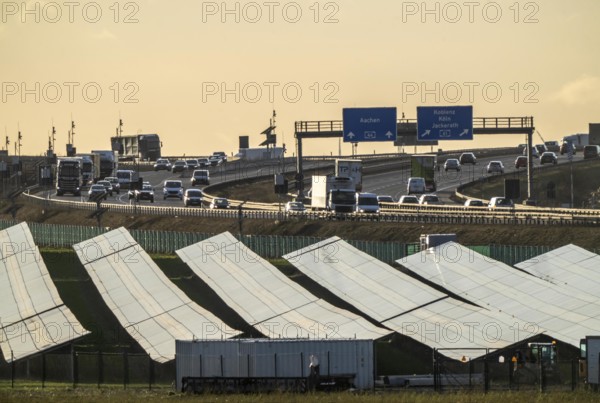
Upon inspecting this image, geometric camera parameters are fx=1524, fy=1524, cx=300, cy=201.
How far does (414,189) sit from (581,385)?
94.3 m

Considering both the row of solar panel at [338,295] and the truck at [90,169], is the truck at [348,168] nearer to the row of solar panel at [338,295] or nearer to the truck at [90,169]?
the row of solar panel at [338,295]

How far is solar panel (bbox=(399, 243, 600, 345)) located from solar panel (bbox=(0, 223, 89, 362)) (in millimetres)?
18546

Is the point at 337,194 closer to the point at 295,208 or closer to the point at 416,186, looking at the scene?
the point at 295,208

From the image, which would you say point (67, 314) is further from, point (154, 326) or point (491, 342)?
point (491, 342)

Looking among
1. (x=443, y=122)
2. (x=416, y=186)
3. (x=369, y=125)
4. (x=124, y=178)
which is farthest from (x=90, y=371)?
(x=124, y=178)

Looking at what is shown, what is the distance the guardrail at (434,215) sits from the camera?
106 metres

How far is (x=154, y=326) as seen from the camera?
6825cm

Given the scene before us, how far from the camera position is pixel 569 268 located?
7731cm

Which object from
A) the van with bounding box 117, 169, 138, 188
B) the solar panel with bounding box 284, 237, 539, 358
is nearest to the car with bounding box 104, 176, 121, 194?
the van with bounding box 117, 169, 138, 188

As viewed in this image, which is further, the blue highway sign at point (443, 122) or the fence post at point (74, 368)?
the blue highway sign at point (443, 122)

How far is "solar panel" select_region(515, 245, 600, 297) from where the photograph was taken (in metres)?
73.2

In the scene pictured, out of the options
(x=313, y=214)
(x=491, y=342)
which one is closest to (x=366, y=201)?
(x=313, y=214)

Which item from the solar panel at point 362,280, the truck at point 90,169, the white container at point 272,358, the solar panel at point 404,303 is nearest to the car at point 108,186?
the truck at point 90,169

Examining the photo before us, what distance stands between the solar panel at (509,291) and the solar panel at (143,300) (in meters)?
12.3
